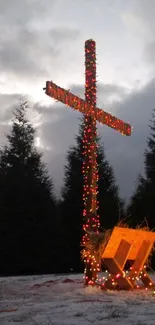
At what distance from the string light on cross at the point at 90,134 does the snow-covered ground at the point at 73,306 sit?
4.45ft

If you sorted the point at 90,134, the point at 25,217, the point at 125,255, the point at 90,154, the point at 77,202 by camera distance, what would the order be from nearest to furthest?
the point at 125,255, the point at 90,154, the point at 90,134, the point at 25,217, the point at 77,202

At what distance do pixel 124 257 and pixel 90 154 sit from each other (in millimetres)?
2885

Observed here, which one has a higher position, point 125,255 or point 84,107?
point 84,107

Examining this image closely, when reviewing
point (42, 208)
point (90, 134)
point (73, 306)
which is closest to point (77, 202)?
point (42, 208)

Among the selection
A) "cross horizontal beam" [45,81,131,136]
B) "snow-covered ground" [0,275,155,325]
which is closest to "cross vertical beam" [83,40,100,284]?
"cross horizontal beam" [45,81,131,136]

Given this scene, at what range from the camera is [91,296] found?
32.1 feet

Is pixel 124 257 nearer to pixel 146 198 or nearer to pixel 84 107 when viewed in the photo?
pixel 84 107

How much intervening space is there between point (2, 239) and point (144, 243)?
1489cm

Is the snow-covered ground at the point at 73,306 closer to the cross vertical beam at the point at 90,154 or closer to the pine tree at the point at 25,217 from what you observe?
the cross vertical beam at the point at 90,154

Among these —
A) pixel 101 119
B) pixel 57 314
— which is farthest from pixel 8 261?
pixel 57 314

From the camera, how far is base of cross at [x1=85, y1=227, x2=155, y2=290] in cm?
1098

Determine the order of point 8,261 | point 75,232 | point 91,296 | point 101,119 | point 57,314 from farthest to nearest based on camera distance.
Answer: point 75,232 < point 8,261 < point 101,119 < point 91,296 < point 57,314

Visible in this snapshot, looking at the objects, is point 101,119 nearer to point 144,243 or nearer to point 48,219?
point 144,243

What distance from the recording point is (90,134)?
42.2 ft
